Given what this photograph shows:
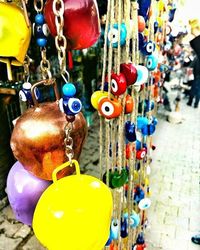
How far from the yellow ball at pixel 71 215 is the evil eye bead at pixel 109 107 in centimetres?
42

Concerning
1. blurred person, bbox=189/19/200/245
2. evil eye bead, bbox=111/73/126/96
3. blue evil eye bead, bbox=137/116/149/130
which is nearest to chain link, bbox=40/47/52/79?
evil eye bead, bbox=111/73/126/96

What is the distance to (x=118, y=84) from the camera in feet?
3.59

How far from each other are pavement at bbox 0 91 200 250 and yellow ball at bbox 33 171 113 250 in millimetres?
2063

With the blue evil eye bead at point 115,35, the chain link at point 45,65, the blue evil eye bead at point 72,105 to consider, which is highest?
the blue evil eye bead at point 115,35

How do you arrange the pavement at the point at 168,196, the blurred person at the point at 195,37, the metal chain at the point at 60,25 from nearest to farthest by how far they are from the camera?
1. the metal chain at the point at 60,25
2. the blurred person at the point at 195,37
3. the pavement at the point at 168,196

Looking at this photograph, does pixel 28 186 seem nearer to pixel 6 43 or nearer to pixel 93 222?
pixel 93 222

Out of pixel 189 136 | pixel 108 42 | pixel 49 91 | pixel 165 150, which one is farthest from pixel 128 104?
pixel 189 136

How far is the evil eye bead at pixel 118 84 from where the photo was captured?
1094 millimetres

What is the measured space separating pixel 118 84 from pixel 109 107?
0.09m

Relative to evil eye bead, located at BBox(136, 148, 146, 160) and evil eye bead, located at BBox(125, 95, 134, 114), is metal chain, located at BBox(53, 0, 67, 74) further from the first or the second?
evil eye bead, located at BBox(136, 148, 146, 160)

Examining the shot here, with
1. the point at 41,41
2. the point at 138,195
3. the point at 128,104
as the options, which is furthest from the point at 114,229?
the point at 41,41

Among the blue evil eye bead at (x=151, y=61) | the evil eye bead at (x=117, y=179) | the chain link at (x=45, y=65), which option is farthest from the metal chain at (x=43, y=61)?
the blue evil eye bead at (x=151, y=61)

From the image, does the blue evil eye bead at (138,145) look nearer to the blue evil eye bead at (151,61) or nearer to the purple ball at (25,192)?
the blue evil eye bead at (151,61)

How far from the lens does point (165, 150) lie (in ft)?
14.5
